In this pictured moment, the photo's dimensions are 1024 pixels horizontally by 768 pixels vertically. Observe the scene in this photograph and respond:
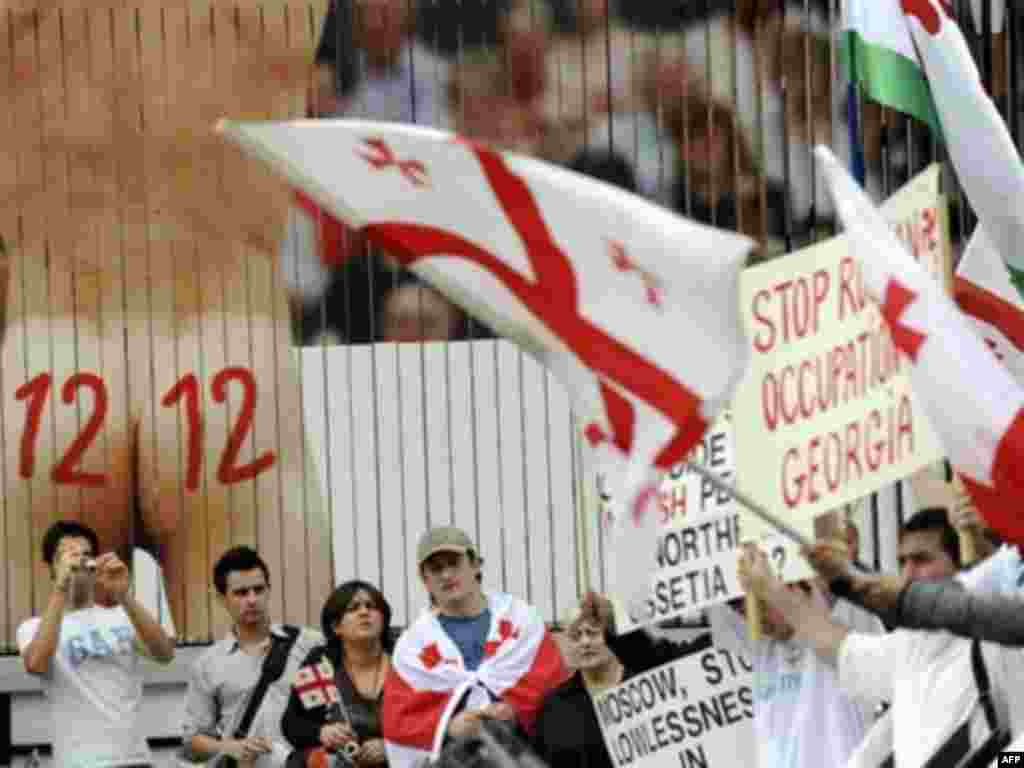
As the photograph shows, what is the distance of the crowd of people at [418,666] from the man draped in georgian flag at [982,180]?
0.90 metres

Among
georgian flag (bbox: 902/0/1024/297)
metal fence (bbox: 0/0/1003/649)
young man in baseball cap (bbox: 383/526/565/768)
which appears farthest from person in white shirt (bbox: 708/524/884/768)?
metal fence (bbox: 0/0/1003/649)

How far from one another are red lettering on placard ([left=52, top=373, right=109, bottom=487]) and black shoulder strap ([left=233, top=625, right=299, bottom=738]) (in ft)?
7.63

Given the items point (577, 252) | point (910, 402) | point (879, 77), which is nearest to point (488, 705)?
point (879, 77)

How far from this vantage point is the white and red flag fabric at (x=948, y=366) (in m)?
9.54

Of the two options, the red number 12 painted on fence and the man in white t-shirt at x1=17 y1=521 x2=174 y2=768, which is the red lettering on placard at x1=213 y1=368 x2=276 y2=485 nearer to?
the red number 12 painted on fence

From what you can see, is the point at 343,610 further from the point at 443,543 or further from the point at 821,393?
the point at 821,393

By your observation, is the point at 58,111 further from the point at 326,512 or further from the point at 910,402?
the point at 910,402

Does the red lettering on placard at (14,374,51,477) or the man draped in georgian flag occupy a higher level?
the man draped in georgian flag

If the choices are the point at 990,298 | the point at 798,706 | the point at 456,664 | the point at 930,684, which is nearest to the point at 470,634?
the point at 456,664

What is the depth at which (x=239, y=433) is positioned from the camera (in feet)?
54.9

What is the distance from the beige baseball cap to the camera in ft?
45.4

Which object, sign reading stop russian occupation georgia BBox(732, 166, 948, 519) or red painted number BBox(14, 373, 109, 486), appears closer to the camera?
sign reading stop russian occupation georgia BBox(732, 166, 948, 519)

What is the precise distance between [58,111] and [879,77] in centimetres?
438

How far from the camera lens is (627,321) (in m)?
8.84
